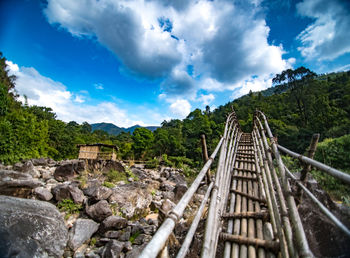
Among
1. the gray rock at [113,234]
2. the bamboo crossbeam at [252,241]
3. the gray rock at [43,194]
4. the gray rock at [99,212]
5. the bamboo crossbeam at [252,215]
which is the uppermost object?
the bamboo crossbeam at [252,215]

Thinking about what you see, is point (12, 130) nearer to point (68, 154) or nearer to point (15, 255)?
point (68, 154)

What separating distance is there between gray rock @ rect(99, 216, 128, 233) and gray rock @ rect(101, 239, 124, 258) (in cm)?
69

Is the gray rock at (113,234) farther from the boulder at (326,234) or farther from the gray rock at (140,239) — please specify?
the boulder at (326,234)

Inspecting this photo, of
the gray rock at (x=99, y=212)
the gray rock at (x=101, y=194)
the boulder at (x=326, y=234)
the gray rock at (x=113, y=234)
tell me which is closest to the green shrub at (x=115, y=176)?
the gray rock at (x=101, y=194)

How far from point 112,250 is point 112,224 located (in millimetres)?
964

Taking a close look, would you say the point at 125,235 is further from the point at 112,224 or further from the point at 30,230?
the point at 30,230

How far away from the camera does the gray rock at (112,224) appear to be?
441 centimetres

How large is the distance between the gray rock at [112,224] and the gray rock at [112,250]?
693 mm

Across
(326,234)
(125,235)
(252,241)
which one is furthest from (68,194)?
(326,234)

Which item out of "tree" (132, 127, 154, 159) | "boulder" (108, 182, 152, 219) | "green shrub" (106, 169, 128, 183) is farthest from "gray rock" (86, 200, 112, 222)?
"tree" (132, 127, 154, 159)

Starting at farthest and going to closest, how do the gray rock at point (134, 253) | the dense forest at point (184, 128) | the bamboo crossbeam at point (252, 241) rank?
the dense forest at point (184, 128)
the gray rock at point (134, 253)
the bamboo crossbeam at point (252, 241)

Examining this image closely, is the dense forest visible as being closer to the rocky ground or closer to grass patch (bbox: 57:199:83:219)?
the rocky ground

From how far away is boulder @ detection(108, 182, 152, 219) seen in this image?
5.44 meters

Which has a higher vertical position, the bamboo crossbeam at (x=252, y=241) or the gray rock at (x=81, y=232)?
the bamboo crossbeam at (x=252, y=241)
